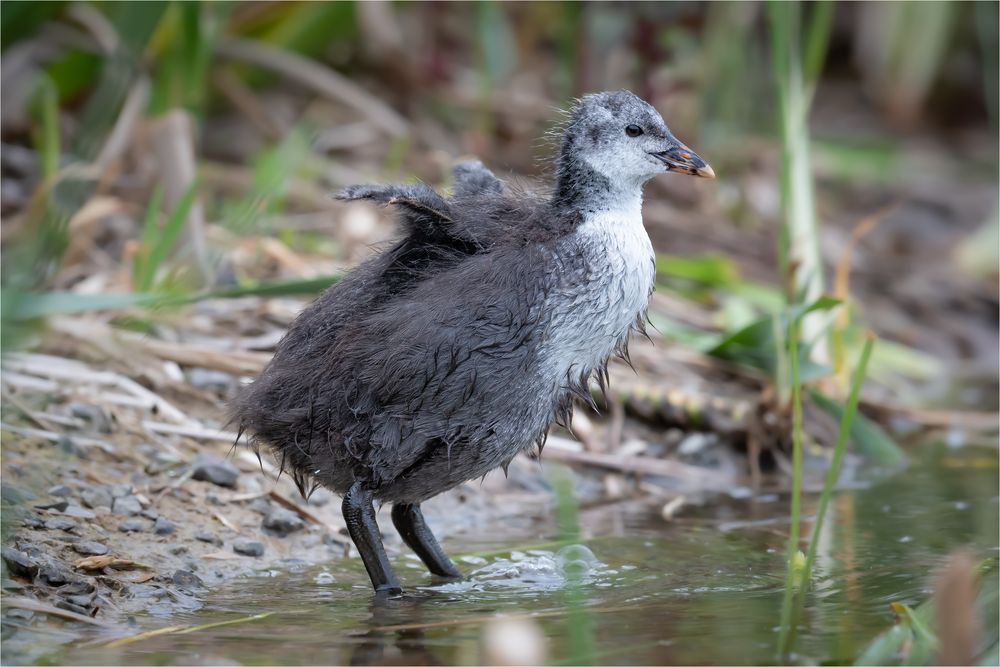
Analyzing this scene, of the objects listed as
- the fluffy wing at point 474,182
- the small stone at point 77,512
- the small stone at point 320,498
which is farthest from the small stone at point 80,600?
the fluffy wing at point 474,182

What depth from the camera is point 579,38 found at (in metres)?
7.78

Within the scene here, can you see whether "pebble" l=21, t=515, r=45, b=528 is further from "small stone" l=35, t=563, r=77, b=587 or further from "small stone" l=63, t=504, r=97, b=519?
"small stone" l=35, t=563, r=77, b=587

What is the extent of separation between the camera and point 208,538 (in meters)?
3.94

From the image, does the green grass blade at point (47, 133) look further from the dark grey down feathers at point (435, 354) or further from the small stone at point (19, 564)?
the small stone at point (19, 564)

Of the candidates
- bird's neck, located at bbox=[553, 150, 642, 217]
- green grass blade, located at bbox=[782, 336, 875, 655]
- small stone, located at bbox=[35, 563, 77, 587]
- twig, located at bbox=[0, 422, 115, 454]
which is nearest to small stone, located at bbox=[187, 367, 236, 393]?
twig, located at bbox=[0, 422, 115, 454]

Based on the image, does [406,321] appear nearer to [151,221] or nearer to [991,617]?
[991,617]

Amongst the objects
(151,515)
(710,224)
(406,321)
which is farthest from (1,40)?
(710,224)

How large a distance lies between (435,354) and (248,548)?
96cm

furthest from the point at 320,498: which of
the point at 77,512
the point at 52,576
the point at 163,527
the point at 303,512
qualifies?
the point at 52,576

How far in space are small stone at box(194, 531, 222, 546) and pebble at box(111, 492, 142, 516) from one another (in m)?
0.19

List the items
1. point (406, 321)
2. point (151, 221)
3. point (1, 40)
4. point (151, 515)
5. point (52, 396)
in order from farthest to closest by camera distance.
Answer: point (1, 40), point (151, 221), point (52, 396), point (151, 515), point (406, 321)

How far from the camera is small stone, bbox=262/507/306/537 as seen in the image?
417 centimetres

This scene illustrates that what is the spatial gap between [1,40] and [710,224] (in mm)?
3982

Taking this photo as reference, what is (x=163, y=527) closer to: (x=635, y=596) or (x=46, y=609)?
(x=46, y=609)
